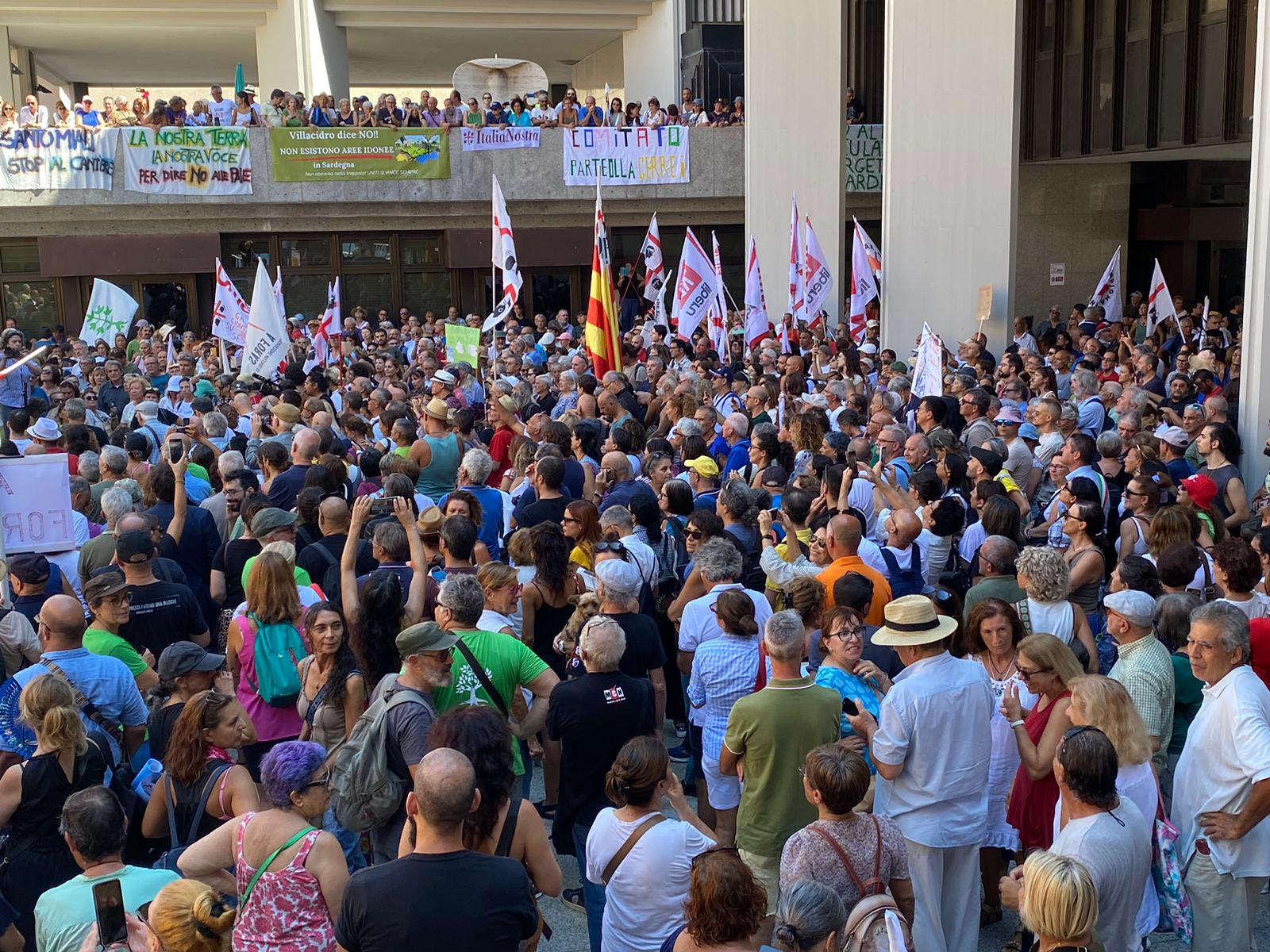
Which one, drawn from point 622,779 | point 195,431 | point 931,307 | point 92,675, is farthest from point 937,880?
point 931,307

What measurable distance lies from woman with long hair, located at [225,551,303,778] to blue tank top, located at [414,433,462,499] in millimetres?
3551

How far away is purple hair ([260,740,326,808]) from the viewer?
4078mm

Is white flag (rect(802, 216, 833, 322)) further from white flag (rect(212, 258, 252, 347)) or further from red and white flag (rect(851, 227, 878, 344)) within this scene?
white flag (rect(212, 258, 252, 347))

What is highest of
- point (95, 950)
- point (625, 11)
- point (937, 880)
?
point (625, 11)

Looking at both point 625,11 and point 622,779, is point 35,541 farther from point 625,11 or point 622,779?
point 625,11

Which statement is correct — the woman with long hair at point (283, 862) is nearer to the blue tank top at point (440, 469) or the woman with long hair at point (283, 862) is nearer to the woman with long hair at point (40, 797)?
the woman with long hair at point (40, 797)

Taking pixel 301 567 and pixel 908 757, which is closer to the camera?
pixel 908 757

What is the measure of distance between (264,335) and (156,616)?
7620mm

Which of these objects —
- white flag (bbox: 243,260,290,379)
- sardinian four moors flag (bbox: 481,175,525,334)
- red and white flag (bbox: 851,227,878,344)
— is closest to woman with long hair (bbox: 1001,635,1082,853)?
sardinian four moors flag (bbox: 481,175,525,334)

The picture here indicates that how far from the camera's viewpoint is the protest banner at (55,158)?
23.2 meters

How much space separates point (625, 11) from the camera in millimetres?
29938

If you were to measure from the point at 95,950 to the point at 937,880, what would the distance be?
2.93 metres

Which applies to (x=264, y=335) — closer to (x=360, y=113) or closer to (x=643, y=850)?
(x=643, y=850)

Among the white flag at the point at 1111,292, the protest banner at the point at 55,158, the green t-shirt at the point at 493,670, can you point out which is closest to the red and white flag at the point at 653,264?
the white flag at the point at 1111,292
